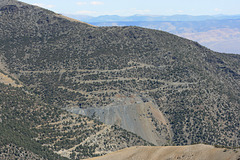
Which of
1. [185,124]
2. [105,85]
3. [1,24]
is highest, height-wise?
[1,24]

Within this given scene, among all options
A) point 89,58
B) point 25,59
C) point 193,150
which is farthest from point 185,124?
point 25,59

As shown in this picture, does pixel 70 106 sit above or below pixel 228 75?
below

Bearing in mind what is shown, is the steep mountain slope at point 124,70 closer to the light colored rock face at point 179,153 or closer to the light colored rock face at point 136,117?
the light colored rock face at point 136,117

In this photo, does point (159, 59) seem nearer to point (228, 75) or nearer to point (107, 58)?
point (107, 58)

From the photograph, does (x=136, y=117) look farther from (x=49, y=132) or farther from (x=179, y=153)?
(x=179, y=153)

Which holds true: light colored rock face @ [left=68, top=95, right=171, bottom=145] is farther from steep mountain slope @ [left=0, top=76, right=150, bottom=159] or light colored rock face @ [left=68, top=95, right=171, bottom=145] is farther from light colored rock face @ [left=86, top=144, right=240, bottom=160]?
light colored rock face @ [left=86, top=144, right=240, bottom=160]

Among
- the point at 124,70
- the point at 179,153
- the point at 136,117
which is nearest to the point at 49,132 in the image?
the point at 136,117

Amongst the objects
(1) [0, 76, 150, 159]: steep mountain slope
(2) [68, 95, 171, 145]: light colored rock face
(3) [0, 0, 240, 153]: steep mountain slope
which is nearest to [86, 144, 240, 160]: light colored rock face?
(1) [0, 76, 150, 159]: steep mountain slope
